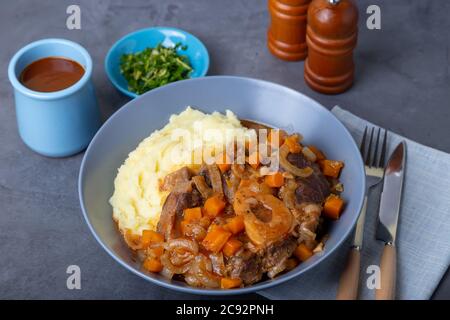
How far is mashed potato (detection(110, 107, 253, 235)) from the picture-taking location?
5.13 m

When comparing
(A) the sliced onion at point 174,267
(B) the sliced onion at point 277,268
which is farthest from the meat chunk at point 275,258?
(A) the sliced onion at point 174,267

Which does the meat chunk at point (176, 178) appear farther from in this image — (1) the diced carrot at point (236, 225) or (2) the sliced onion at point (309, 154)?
(2) the sliced onion at point (309, 154)

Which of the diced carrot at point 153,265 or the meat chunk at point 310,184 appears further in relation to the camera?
the meat chunk at point 310,184

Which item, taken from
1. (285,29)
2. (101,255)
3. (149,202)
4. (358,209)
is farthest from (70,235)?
(285,29)

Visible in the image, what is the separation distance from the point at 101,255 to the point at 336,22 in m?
2.88

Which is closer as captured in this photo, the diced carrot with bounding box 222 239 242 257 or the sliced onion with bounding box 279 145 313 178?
the diced carrot with bounding box 222 239 242 257

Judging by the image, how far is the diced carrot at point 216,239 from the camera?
4.63 meters

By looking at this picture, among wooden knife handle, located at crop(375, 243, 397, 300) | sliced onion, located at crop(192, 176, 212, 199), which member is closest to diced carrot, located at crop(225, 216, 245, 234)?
sliced onion, located at crop(192, 176, 212, 199)

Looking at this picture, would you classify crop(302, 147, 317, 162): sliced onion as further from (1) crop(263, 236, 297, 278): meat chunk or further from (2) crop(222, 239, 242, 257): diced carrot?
(2) crop(222, 239, 242, 257): diced carrot

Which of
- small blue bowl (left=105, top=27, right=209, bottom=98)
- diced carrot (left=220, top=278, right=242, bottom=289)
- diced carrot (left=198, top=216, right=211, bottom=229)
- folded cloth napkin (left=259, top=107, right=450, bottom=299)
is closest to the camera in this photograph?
diced carrot (left=220, top=278, right=242, bottom=289)

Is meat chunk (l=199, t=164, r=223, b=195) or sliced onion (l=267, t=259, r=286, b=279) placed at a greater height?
meat chunk (l=199, t=164, r=223, b=195)

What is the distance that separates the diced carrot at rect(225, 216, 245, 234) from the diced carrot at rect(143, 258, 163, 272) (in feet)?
1.86

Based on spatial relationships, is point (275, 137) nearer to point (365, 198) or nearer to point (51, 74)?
point (365, 198)

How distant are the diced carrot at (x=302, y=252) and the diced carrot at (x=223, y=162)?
86 centimetres
